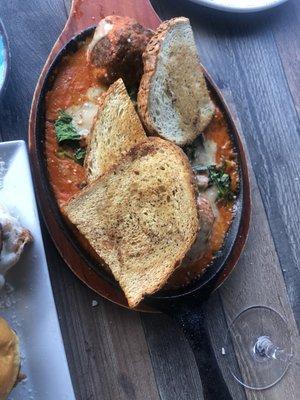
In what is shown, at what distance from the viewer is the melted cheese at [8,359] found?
1463 mm

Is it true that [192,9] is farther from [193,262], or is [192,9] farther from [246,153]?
[193,262]

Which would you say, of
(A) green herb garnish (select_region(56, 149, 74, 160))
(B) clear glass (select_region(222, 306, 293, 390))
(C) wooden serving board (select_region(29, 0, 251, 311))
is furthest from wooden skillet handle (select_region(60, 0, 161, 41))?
(B) clear glass (select_region(222, 306, 293, 390))

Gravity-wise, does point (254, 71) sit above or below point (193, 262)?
above

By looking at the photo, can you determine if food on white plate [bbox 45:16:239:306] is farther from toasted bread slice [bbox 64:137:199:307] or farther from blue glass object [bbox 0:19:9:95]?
blue glass object [bbox 0:19:9:95]

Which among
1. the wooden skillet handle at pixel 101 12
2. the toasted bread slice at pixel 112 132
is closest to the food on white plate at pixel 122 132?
the toasted bread slice at pixel 112 132

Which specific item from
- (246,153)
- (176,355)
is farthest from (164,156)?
(176,355)

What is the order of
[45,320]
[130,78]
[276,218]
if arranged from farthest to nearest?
1. [276,218]
2. [130,78]
3. [45,320]

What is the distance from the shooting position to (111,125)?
1.72 m

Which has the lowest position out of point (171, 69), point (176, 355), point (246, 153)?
point (176, 355)

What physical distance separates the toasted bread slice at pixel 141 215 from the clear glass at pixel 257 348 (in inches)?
15.5

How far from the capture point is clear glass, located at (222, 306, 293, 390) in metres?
1.92

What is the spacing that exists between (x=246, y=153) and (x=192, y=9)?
1.61ft

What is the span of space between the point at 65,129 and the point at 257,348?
86 centimetres

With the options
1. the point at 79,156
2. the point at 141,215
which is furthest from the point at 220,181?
the point at 79,156
